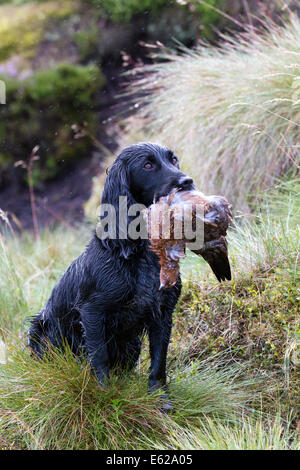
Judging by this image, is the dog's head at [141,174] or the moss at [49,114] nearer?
the dog's head at [141,174]

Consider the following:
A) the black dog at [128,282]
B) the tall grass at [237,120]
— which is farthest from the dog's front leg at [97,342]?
the tall grass at [237,120]

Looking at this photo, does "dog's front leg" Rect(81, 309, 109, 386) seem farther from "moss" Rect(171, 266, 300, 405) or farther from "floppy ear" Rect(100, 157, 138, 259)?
"moss" Rect(171, 266, 300, 405)

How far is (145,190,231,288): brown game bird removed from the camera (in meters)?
2.33

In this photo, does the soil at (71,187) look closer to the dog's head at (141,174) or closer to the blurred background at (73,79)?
the blurred background at (73,79)

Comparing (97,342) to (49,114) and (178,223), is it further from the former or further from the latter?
(49,114)

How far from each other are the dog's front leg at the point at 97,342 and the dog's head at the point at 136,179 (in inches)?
13.8

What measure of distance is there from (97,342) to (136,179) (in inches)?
32.1

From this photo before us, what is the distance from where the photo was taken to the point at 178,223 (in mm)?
2355

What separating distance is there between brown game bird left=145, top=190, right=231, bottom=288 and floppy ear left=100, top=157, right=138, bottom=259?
13 cm

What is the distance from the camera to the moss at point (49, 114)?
8.73m

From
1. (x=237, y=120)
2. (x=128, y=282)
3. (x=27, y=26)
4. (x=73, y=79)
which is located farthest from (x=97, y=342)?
(x=27, y=26)

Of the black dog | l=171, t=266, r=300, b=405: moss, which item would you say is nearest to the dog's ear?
the black dog

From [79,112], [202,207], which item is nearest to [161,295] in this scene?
[202,207]

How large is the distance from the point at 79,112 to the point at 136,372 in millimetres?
6531
